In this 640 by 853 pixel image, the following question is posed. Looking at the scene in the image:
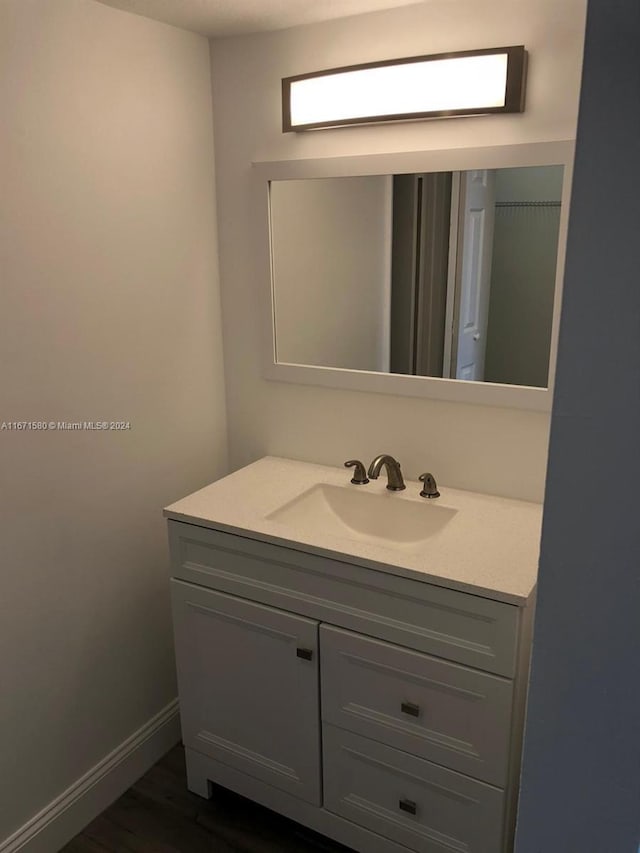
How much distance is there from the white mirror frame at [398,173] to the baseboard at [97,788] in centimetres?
119

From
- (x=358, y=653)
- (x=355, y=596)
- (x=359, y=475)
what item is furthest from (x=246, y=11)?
(x=358, y=653)

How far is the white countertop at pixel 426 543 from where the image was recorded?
4.91ft

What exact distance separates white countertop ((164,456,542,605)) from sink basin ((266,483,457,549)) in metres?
0.02

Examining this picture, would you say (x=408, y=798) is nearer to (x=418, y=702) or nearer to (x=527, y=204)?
(x=418, y=702)

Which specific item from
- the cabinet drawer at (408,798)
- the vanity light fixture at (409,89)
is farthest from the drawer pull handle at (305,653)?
the vanity light fixture at (409,89)

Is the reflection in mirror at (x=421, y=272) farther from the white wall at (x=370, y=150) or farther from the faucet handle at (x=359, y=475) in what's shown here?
the faucet handle at (x=359, y=475)

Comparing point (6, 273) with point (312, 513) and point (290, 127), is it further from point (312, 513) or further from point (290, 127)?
point (312, 513)

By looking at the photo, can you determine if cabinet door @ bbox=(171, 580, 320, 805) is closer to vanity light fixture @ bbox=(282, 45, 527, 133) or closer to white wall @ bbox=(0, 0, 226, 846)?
white wall @ bbox=(0, 0, 226, 846)

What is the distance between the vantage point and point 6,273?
1614 millimetres

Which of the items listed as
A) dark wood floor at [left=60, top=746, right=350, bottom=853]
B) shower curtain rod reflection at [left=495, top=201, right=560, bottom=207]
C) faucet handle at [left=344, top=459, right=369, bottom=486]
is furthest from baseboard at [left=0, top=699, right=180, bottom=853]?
shower curtain rod reflection at [left=495, top=201, right=560, bottom=207]

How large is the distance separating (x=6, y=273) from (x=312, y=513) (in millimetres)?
1006

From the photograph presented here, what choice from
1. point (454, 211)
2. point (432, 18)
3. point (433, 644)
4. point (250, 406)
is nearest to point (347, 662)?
point (433, 644)

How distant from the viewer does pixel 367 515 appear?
200 cm

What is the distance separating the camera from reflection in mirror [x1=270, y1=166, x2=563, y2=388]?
173cm
